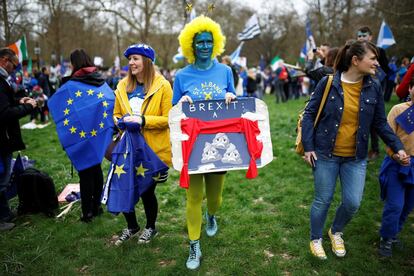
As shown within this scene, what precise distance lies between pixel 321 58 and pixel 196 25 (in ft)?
10.3

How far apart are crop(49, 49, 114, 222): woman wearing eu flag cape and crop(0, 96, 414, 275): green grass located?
36.9 inches

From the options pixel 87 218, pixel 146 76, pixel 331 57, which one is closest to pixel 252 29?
pixel 331 57

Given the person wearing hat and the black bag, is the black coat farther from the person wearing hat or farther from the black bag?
the person wearing hat

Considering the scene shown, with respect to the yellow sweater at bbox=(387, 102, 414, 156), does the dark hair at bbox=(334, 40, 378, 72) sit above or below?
above

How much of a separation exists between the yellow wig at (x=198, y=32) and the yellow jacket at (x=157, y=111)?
1.45ft

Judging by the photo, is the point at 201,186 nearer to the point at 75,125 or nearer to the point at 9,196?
the point at 75,125

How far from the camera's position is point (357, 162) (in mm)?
3297

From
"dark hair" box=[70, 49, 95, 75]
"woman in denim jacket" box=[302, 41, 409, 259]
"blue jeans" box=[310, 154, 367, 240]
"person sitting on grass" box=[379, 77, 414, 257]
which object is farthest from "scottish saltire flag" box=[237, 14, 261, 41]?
"blue jeans" box=[310, 154, 367, 240]

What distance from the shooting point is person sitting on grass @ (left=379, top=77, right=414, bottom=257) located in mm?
3472

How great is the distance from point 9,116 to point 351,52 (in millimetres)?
3720

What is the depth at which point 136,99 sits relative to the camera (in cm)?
362

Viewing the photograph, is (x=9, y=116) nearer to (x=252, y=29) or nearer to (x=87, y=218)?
(x=87, y=218)

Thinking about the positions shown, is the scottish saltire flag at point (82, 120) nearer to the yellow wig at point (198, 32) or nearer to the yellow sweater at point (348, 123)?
the yellow wig at point (198, 32)

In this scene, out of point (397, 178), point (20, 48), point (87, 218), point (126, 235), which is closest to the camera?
point (397, 178)
